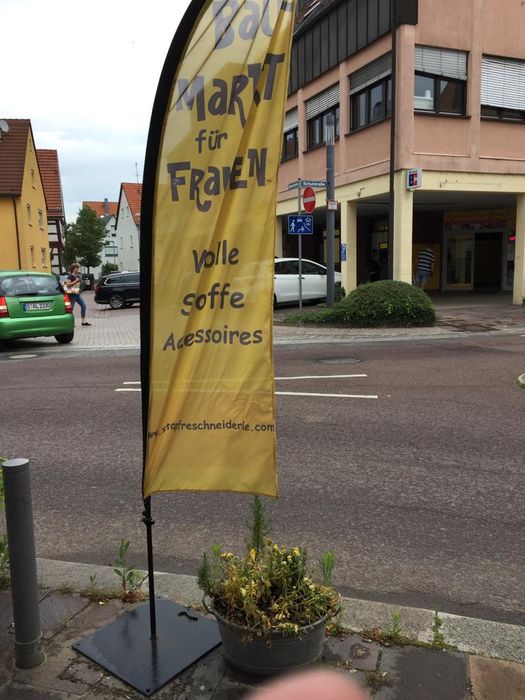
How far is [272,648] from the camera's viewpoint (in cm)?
238

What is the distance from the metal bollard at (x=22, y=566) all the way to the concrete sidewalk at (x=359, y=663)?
0.26 feet

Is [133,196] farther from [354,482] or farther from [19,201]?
[354,482]

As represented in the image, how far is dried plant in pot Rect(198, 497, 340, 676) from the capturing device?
238cm

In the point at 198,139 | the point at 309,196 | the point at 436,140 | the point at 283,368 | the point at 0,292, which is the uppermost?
the point at 436,140

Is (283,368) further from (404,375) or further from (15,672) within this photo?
(15,672)

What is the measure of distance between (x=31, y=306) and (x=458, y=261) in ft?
58.2

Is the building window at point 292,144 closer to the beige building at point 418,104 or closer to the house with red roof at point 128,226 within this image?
the beige building at point 418,104

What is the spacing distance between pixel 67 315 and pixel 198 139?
41.0ft

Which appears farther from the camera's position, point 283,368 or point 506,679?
point 283,368

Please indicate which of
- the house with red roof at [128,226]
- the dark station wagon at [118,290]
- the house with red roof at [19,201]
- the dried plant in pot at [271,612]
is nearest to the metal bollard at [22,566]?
the dried plant in pot at [271,612]

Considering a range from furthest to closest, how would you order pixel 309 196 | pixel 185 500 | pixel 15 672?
1. pixel 309 196
2. pixel 185 500
3. pixel 15 672

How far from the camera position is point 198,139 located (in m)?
2.38

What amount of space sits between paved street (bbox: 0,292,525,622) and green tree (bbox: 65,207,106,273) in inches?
2251

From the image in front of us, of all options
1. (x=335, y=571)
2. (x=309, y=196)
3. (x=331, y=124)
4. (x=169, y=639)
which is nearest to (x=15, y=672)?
(x=169, y=639)
